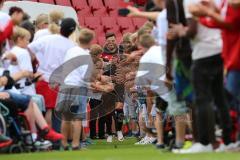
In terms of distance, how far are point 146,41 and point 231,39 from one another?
300cm

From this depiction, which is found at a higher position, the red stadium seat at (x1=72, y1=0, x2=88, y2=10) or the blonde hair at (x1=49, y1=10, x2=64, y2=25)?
the red stadium seat at (x1=72, y1=0, x2=88, y2=10)

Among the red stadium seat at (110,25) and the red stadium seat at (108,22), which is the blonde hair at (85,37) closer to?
the red stadium seat at (110,25)

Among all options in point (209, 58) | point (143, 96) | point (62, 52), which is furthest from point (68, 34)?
point (209, 58)

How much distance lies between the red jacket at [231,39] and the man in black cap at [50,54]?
4215 mm

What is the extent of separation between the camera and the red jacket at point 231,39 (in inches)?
350

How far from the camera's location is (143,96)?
51.9 feet

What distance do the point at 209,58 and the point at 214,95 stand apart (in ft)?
1.27

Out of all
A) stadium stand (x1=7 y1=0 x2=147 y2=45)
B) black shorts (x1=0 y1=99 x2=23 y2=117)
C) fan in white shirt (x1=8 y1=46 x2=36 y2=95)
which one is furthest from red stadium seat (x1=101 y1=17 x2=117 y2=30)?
black shorts (x1=0 y1=99 x2=23 y2=117)

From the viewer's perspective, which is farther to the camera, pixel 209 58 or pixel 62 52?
pixel 62 52

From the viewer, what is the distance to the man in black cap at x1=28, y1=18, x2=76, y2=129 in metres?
12.9

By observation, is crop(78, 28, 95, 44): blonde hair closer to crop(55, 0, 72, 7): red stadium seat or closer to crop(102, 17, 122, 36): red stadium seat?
crop(102, 17, 122, 36): red stadium seat

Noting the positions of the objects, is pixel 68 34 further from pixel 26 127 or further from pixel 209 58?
pixel 209 58

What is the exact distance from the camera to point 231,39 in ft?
29.6

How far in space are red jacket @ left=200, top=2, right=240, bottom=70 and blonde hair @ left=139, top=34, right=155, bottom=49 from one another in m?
2.86
